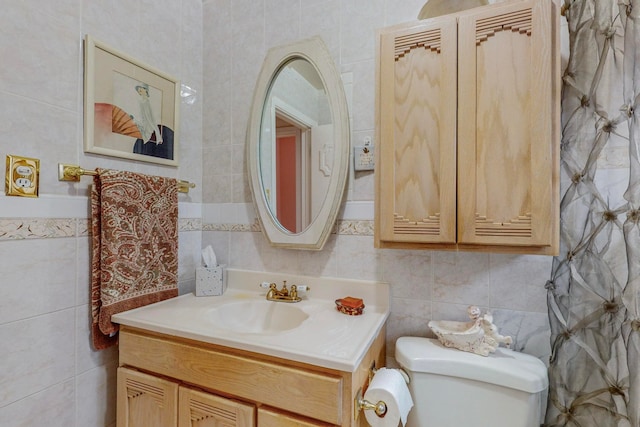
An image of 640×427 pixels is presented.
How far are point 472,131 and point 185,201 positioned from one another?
126 centimetres

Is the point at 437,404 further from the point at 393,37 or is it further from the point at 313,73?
the point at 313,73

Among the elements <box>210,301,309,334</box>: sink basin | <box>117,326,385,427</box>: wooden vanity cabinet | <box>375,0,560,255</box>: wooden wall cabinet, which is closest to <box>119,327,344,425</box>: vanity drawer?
<box>117,326,385,427</box>: wooden vanity cabinet

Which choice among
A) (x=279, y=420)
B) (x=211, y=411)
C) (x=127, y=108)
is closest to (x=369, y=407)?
(x=279, y=420)

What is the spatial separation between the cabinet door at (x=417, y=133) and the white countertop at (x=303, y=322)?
323 millimetres

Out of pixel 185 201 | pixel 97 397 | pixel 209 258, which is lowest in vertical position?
pixel 97 397

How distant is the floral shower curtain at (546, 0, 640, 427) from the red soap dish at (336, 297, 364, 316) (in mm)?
590

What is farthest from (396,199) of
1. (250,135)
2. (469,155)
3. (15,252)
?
(15,252)

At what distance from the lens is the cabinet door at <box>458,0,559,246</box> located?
2.70 ft

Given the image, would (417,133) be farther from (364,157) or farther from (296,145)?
(296,145)

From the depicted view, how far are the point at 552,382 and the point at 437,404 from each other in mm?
336

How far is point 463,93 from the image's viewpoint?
90cm

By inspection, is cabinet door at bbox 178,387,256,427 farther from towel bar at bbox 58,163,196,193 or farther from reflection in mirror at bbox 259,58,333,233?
towel bar at bbox 58,163,196,193

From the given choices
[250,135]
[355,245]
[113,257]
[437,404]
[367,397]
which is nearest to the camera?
[367,397]

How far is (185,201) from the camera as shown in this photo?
1.50 meters
